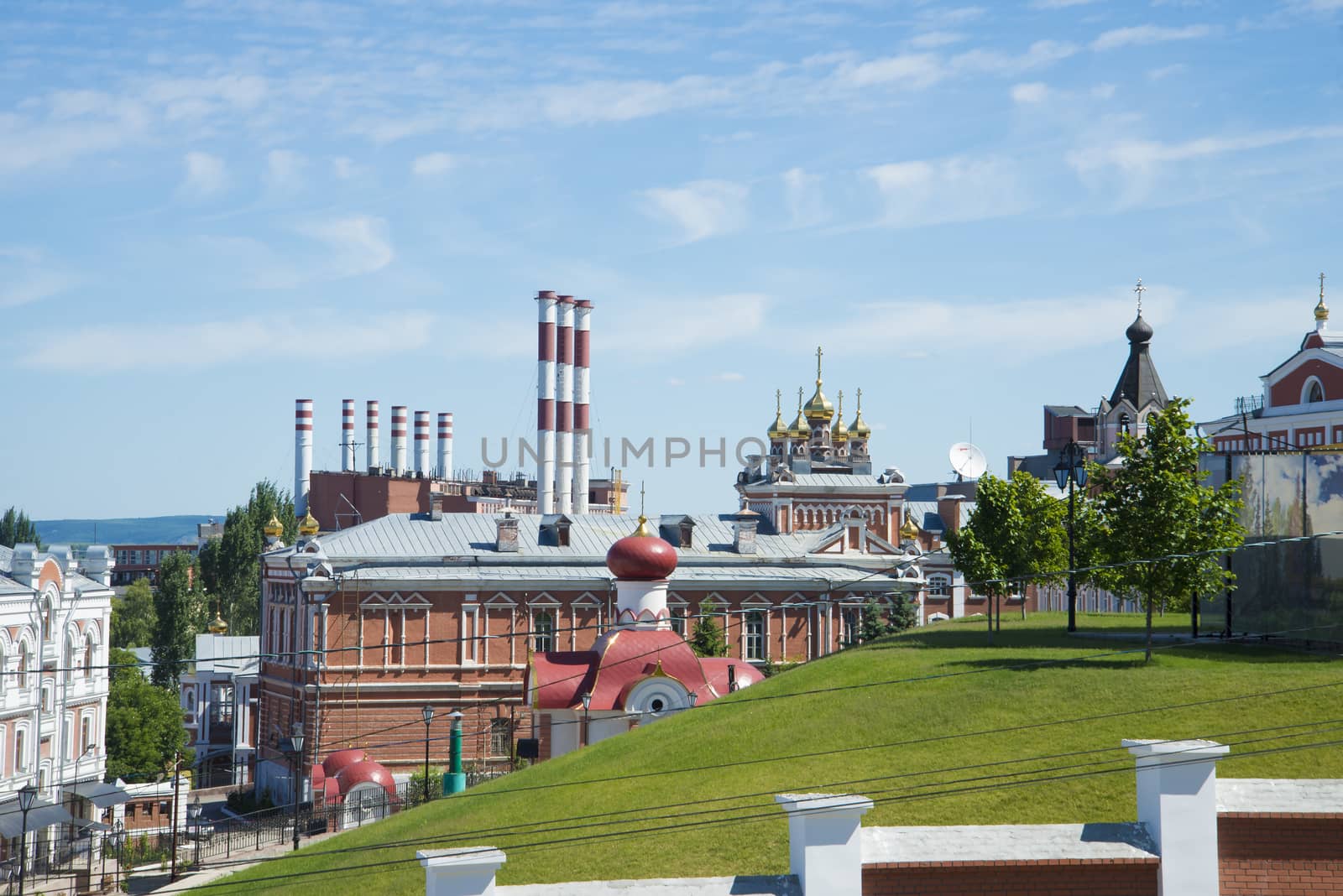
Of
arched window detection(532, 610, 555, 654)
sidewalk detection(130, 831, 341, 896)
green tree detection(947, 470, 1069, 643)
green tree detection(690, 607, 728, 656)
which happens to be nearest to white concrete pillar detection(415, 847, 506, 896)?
sidewalk detection(130, 831, 341, 896)

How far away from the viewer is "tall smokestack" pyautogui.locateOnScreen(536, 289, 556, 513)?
78.6 m

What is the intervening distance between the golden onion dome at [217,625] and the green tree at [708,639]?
38.8 metres

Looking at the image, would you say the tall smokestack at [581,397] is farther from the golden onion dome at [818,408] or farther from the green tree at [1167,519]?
the green tree at [1167,519]

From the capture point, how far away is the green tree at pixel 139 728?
60594 millimetres

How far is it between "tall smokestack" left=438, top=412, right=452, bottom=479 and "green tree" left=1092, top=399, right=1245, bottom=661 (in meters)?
79.7

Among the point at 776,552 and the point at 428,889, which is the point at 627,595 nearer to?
the point at 776,552

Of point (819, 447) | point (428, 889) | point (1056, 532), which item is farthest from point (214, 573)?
point (428, 889)

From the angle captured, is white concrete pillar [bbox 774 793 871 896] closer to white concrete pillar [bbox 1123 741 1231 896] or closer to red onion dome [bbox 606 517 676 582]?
white concrete pillar [bbox 1123 741 1231 896]

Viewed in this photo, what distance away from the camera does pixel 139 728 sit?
61562mm

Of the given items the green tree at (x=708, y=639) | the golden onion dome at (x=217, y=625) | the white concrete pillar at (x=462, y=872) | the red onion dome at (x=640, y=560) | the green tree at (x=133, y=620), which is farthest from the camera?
the green tree at (x=133, y=620)

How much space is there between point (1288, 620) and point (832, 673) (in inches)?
388

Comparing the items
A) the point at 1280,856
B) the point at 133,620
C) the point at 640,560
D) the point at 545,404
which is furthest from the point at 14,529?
the point at 1280,856

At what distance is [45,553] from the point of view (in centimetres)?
4853

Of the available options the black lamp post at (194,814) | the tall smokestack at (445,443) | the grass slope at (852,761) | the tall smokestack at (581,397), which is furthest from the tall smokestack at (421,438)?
the grass slope at (852,761)
